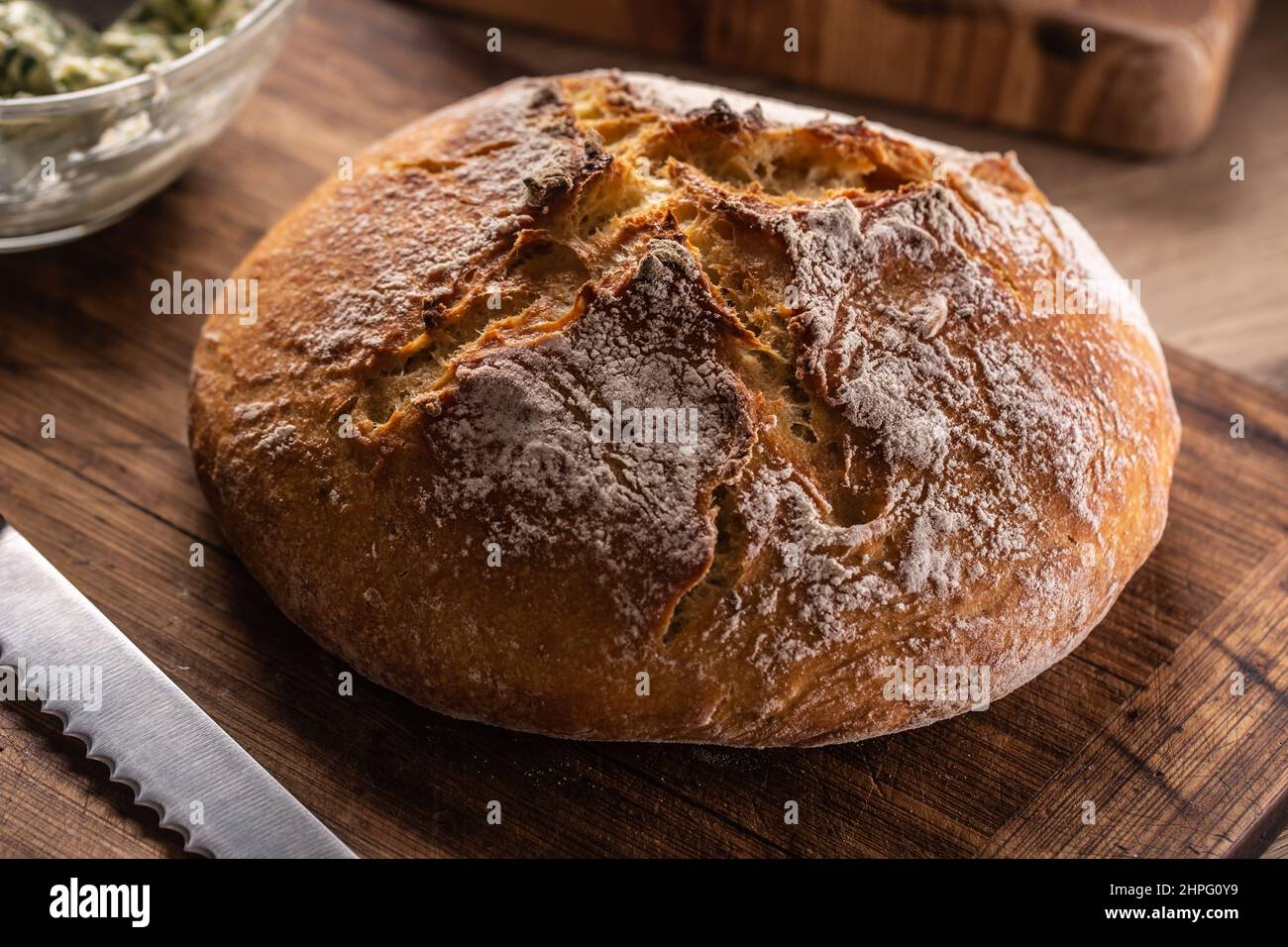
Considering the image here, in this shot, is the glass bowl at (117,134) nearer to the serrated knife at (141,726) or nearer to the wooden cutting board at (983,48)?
the serrated knife at (141,726)

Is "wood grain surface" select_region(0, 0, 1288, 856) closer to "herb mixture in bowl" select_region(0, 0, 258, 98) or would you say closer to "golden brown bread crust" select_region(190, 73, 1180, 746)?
"golden brown bread crust" select_region(190, 73, 1180, 746)

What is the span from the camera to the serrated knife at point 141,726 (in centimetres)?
185

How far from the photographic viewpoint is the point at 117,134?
8.51 feet

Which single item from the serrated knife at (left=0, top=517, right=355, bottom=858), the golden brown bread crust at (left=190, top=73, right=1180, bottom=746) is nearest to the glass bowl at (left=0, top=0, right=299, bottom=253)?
the golden brown bread crust at (left=190, top=73, right=1180, bottom=746)

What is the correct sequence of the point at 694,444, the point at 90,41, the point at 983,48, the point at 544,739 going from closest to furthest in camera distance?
the point at 694,444 < the point at 544,739 < the point at 90,41 < the point at 983,48

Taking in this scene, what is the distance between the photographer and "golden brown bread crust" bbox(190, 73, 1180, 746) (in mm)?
1880

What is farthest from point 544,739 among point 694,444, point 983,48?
point 983,48

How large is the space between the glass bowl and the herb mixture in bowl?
0.09 meters

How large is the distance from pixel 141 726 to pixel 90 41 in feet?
5.26

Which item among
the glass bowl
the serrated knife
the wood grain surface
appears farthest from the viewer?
the glass bowl

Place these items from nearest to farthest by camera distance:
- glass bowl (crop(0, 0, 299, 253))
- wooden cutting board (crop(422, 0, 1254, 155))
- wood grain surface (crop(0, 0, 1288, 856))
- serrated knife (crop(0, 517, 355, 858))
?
serrated knife (crop(0, 517, 355, 858))
wood grain surface (crop(0, 0, 1288, 856))
glass bowl (crop(0, 0, 299, 253))
wooden cutting board (crop(422, 0, 1254, 155))

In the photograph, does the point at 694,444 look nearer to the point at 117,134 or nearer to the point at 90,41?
the point at 117,134

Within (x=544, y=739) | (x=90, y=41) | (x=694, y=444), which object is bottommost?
(x=544, y=739)

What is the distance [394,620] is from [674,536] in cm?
46
